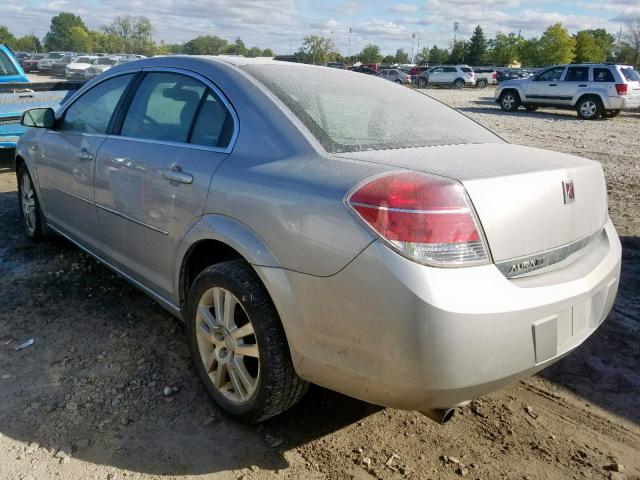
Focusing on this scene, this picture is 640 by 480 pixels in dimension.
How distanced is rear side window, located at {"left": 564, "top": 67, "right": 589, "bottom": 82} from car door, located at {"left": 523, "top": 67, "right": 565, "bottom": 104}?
303mm

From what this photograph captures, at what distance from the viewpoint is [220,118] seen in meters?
2.78

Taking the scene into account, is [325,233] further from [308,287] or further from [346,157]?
[346,157]

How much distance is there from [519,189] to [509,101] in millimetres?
21219

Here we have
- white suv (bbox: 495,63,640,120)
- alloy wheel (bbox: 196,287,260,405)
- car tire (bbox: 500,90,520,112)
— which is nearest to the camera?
alloy wheel (bbox: 196,287,260,405)

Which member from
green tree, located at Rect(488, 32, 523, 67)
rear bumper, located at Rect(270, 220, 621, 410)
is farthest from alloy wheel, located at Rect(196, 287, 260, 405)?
green tree, located at Rect(488, 32, 523, 67)

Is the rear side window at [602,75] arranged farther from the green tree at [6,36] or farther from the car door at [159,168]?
the green tree at [6,36]

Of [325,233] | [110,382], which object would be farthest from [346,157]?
[110,382]

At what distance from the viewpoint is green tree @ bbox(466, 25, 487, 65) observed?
245 ft

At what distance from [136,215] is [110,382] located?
35.0 inches

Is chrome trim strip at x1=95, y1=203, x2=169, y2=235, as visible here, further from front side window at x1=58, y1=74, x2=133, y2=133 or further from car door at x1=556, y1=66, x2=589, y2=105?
car door at x1=556, y1=66, x2=589, y2=105

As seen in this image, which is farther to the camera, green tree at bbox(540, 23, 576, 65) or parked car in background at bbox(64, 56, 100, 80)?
green tree at bbox(540, 23, 576, 65)

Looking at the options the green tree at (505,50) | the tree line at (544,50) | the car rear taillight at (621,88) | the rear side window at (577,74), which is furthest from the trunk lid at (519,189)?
the green tree at (505,50)

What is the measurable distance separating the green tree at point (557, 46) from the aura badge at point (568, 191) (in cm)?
6908

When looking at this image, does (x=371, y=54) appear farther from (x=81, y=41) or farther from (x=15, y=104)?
(x=15, y=104)
